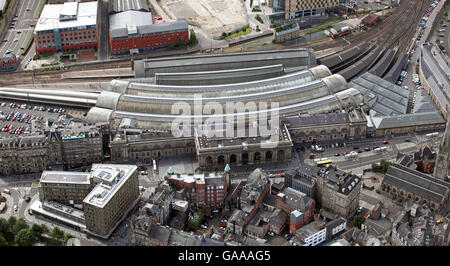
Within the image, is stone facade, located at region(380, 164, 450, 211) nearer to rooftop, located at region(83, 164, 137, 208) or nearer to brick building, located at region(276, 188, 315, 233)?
brick building, located at region(276, 188, 315, 233)

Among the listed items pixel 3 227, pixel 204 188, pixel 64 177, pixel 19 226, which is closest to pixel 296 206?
pixel 204 188

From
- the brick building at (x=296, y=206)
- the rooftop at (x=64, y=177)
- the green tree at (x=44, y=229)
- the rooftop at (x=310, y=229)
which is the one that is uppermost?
the rooftop at (x=64, y=177)

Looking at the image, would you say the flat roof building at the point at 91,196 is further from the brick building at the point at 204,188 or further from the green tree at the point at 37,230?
the brick building at the point at 204,188

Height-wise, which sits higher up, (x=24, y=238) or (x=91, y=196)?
(x=91, y=196)

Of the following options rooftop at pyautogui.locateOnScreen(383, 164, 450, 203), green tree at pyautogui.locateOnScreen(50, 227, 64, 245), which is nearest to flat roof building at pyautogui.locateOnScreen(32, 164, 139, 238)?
green tree at pyautogui.locateOnScreen(50, 227, 64, 245)

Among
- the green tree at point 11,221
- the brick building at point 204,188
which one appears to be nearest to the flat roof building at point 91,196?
the green tree at point 11,221

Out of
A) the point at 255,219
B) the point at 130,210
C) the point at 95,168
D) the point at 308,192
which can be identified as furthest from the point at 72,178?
the point at 308,192

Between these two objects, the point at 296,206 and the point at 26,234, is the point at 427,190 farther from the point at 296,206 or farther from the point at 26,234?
the point at 26,234

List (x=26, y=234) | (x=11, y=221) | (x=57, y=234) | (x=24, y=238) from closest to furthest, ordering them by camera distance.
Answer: (x=24, y=238), (x=26, y=234), (x=57, y=234), (x=11, y=221)
